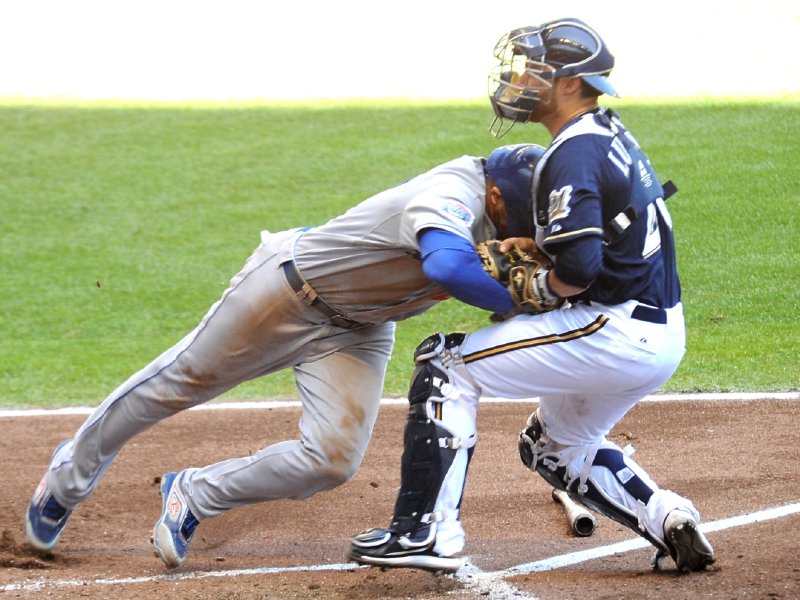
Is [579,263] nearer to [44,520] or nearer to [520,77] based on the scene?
[520,77]

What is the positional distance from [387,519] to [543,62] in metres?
Answer: 2.34

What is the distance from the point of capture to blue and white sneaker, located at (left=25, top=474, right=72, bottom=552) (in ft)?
16.4

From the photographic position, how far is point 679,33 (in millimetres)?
19297

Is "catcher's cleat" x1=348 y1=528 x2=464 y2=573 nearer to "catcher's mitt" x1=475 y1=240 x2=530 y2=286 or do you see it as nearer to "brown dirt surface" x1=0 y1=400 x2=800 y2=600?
"brown dirt surface" x1=0 y1=400 x2=800 y2=600

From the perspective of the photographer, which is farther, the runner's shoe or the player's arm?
the runner's shoe

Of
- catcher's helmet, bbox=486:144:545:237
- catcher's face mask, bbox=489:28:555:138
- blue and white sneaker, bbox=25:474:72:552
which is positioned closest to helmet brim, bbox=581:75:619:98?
catcher's face mask, bbox=489:28:555:138

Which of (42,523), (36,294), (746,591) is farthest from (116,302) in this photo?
(746,591)

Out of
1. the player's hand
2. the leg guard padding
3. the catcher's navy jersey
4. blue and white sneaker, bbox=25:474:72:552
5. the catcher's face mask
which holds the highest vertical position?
the catcher's face mask

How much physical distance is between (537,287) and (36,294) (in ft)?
22.4

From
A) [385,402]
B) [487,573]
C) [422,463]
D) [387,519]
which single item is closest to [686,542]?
[487,573]

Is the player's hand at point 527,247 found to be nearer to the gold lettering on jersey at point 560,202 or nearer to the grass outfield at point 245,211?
the gold lettering on jersey at point 560,202

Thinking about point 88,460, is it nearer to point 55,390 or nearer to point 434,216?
point 434,216

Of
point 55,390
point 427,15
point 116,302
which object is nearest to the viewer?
point 55,390

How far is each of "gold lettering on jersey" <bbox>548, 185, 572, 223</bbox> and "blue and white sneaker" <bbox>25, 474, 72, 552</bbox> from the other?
2.51m
